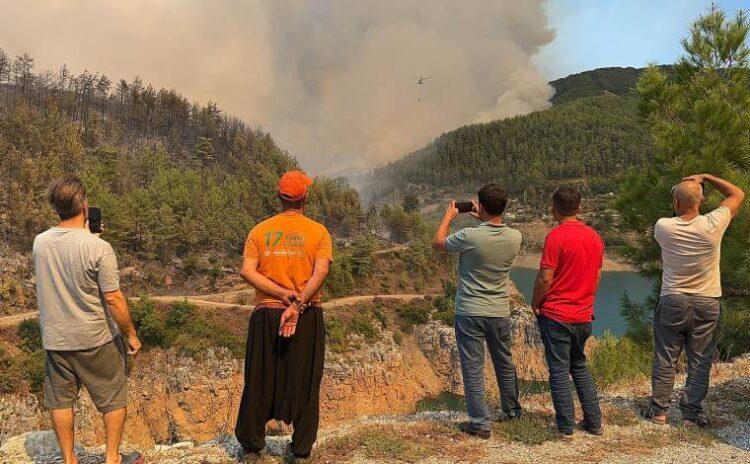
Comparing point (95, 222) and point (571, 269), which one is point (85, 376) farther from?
point (571, 269)

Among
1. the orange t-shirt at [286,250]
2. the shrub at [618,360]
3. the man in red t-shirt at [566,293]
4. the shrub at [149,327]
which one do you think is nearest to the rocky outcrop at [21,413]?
the shrub at [149,327]

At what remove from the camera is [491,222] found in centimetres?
434

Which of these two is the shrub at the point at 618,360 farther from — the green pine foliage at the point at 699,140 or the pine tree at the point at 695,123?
the pine tree at the point at 695,123

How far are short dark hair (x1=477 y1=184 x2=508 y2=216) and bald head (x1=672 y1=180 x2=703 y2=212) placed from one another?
169 centimetres

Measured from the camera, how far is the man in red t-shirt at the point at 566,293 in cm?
428

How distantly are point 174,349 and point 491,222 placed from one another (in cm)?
3224

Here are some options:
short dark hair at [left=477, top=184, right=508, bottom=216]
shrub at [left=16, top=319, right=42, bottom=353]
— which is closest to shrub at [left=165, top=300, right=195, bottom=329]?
shrub at [left=16, top=319, right=42, bottom=353]

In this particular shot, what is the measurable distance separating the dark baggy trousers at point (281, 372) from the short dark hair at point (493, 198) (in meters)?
1.79

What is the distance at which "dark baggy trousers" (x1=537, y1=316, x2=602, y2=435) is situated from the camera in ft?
14.3

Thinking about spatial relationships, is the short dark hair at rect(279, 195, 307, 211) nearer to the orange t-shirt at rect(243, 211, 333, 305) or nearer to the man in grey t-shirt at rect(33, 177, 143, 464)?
the orange t-shirt at rect(243, 211, 333, 305)

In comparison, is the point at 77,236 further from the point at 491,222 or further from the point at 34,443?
the point at 491,222

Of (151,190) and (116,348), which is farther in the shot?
(151,190)

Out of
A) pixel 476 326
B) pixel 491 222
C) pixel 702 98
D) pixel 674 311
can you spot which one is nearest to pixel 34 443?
pixel 476 326

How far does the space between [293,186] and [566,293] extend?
2.58 meters
